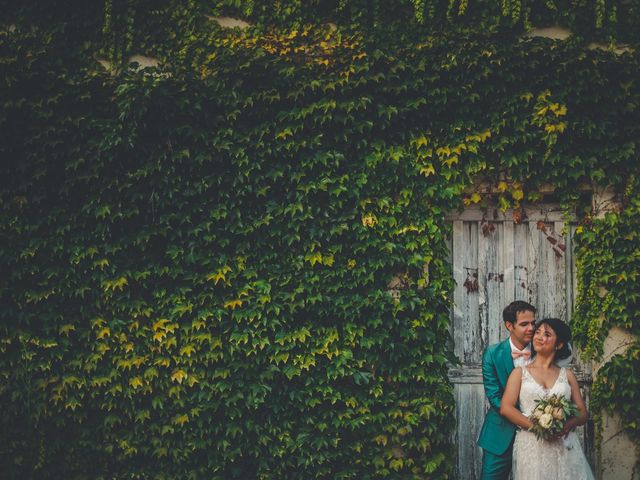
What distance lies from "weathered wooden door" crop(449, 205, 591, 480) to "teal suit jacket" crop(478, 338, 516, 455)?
0.96m

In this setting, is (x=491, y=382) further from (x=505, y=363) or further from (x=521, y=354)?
(x=521, y=354)

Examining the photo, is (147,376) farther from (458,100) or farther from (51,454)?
(458,100)

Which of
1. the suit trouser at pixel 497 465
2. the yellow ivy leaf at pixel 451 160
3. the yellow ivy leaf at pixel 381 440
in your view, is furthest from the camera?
the yellow ivy leaf at pixel 451 160

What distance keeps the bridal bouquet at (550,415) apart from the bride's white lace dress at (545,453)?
77 mm

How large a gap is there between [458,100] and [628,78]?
1.62 m

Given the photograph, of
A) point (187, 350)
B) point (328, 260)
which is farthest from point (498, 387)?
point (187, 350)

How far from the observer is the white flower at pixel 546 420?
193 inches

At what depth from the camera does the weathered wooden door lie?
646cm

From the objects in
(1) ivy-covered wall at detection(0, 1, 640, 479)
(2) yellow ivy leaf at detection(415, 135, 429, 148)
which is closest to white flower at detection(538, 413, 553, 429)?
(1) ivy-covered wall at detection(0, 1, 640, 479)

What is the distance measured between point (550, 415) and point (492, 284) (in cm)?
180

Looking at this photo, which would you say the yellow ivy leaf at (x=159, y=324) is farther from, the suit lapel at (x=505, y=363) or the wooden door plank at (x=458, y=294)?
the suit lapel at (x=505, y=363)

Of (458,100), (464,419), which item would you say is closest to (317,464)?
(464,419)

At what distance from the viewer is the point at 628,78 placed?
6.18 meters

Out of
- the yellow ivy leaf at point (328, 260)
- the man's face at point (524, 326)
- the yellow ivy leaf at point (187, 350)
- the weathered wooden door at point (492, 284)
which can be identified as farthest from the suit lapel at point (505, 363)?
the yellow ivy leaf at point (187, 350)
